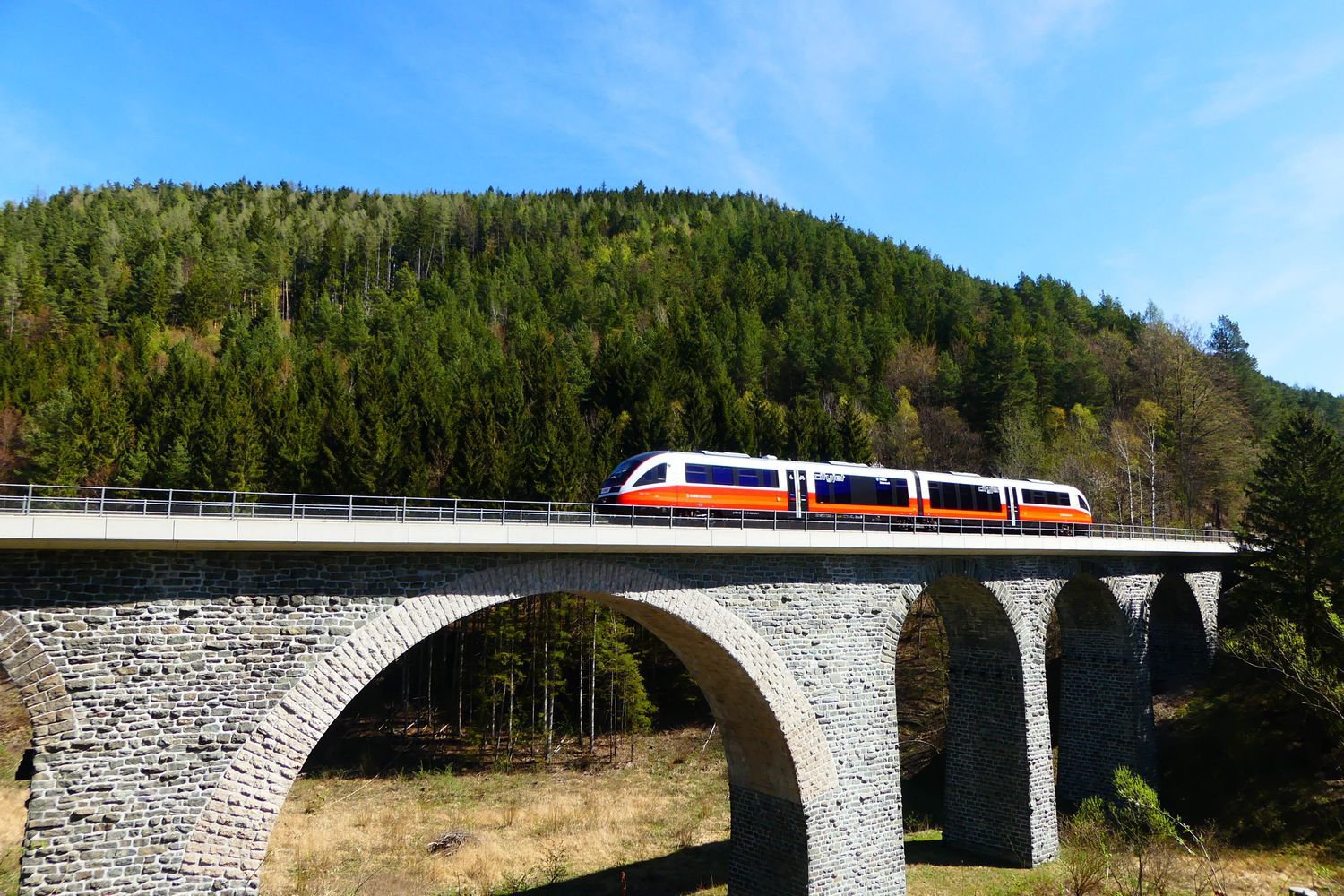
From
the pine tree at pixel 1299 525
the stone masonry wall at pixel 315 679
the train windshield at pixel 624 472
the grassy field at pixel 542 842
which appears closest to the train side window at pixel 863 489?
the stone masonry wall at pixel 315 679

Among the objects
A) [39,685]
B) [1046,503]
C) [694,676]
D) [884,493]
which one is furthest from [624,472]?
[1046,503]

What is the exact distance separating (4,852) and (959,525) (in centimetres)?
2567

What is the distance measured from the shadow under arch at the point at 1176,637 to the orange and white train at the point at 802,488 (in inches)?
288

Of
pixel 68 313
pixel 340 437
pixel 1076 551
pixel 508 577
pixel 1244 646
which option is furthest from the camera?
pixel 68 313

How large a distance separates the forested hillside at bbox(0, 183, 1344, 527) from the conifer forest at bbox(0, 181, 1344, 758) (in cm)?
23

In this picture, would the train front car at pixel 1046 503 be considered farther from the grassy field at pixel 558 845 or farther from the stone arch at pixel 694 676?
the stone arch at pixel 694 676

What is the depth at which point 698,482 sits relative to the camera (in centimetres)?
1928

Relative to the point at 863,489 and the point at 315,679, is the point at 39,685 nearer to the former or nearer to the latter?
the point at 315,679

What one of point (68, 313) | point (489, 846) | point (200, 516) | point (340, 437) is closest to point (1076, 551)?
point (489, 846)

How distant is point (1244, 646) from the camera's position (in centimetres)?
2442

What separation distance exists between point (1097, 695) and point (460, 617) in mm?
22328

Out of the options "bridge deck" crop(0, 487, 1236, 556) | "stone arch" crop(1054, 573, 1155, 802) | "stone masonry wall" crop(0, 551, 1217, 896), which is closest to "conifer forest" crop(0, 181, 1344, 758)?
"stone arch" crop(1054, 573, 1155, 802)

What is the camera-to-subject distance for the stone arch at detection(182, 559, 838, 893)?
34.7 ft

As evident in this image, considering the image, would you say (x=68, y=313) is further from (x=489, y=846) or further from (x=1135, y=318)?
(x=1135, y=318)
